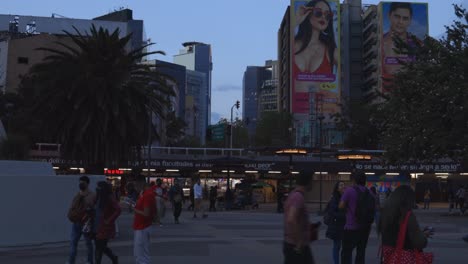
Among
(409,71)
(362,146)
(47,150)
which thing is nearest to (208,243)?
(409,71)

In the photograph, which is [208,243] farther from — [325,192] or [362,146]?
[362,146]

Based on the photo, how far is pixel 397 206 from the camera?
668 centimetres

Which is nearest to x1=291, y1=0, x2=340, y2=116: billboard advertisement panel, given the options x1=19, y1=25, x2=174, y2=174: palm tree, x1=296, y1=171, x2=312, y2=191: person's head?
x1=19, y1=25, x2=174, y2=174: palm tree

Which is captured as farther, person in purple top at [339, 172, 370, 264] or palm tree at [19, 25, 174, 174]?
palm tree at [19, 25, 174, 174]

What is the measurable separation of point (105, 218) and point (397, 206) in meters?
5.77

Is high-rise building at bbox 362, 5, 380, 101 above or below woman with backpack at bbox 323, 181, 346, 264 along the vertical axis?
above

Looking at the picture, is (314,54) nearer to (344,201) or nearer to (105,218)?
(105,218)

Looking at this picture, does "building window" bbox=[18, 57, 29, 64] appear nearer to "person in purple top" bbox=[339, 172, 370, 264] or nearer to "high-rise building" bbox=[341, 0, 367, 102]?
"high-rise building" bbox=[341, 0, 367, 102]

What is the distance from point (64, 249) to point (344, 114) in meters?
74.7

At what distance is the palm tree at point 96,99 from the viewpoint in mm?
29672

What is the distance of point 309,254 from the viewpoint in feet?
22.6

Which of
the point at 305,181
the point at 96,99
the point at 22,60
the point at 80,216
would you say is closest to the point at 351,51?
the point at 22,60

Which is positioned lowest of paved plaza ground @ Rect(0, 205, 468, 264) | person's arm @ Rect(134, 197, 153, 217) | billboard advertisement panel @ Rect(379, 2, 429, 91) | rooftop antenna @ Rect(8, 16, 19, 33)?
paved plaza ground @ Rect(0, 205, 468, 264)

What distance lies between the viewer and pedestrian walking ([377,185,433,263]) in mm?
6625
